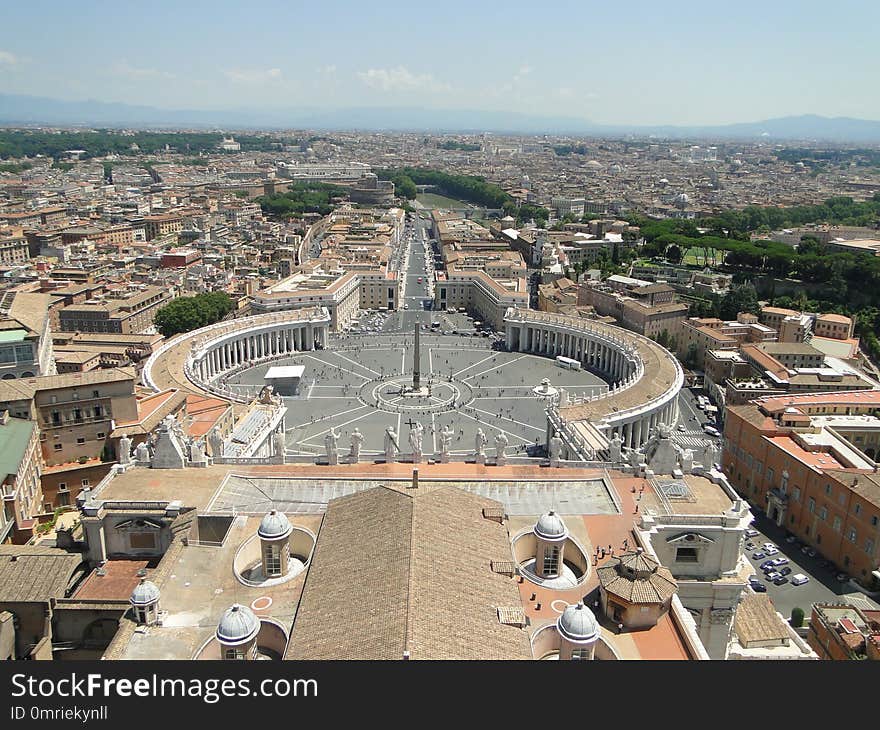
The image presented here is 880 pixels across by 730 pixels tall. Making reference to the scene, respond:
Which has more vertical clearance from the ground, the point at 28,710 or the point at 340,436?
the point at 28,710

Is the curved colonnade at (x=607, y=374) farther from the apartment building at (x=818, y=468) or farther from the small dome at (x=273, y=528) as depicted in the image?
the small dome at (x=273, y=528)

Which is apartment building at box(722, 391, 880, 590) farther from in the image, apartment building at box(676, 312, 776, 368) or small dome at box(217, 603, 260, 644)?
small dome at box(217, 603, 260, 644)

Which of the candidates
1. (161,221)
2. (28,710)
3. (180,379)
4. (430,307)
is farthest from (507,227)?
(28,710)

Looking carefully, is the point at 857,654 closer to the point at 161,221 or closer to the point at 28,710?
the point at 28,710

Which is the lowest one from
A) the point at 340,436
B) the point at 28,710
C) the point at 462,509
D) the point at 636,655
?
the point at 340,436

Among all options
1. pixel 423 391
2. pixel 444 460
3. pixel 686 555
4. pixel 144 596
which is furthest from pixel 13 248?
pixel 686 555

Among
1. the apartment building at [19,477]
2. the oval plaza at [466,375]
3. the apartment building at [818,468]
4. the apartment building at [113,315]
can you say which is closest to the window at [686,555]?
the oval plaza at [466,375]

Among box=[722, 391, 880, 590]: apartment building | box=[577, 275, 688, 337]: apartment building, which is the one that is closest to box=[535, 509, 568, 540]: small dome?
box=[722, 391, 880, 590]: apartment building
